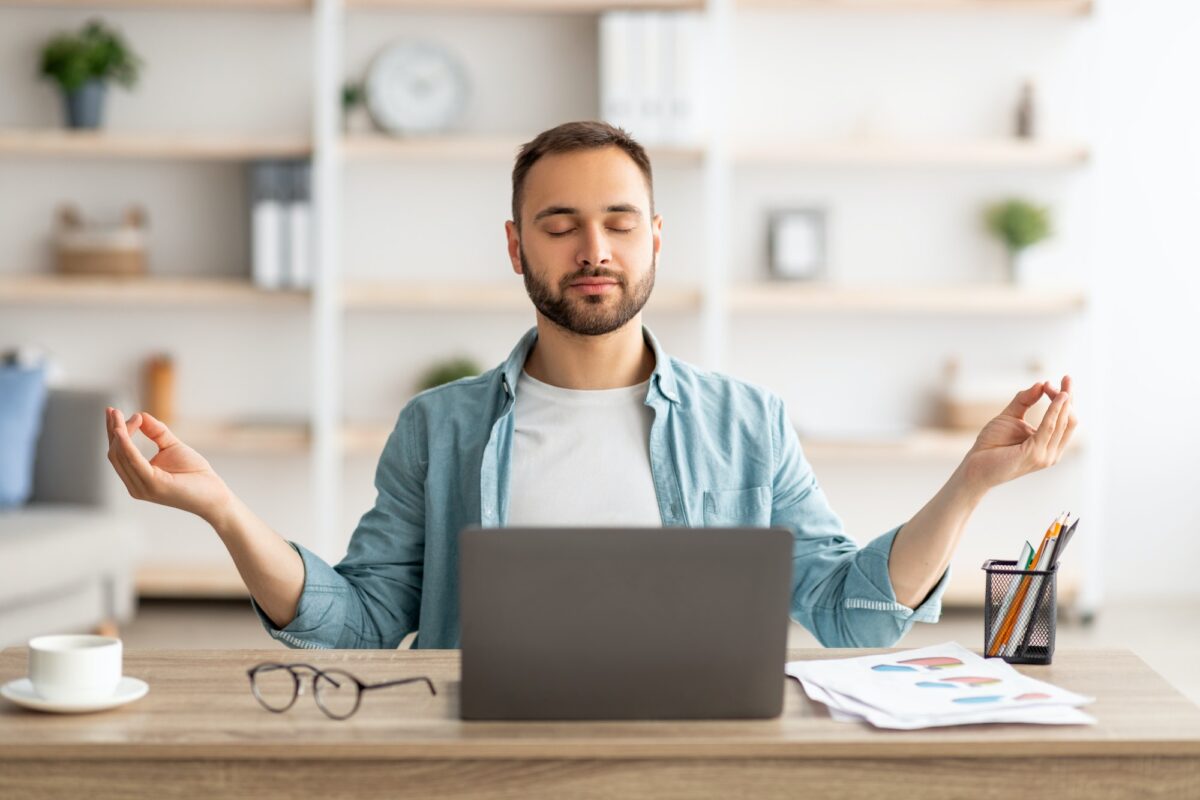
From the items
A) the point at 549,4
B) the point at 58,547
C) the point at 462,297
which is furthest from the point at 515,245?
the point at 549,4

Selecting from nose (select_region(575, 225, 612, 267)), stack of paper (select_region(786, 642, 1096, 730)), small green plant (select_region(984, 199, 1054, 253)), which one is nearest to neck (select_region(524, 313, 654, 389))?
nose (select_region(575, 225, 612, 267))

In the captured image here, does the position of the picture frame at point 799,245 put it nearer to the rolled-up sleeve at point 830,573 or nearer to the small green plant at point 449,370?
the small green plant at point 449,370

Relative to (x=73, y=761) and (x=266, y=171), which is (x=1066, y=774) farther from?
(x=266, y=171)

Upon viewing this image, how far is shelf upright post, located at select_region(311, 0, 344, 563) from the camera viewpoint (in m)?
4.31

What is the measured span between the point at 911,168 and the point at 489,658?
3583 millimetres

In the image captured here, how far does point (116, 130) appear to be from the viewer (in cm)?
457

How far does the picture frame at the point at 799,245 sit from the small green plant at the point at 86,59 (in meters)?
2.06

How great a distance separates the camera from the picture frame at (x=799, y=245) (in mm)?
4523

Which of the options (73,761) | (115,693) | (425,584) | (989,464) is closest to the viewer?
(73,761)

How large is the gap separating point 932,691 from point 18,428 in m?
3.13

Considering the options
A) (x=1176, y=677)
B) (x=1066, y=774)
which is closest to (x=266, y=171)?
(x=1176, y=677)

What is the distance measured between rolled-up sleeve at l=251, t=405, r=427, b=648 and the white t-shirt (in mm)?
143

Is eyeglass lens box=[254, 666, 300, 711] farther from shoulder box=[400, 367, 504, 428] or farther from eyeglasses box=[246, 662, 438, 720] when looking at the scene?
shoulder box=[400, 367, 504, 428]

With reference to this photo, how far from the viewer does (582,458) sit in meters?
1.89
